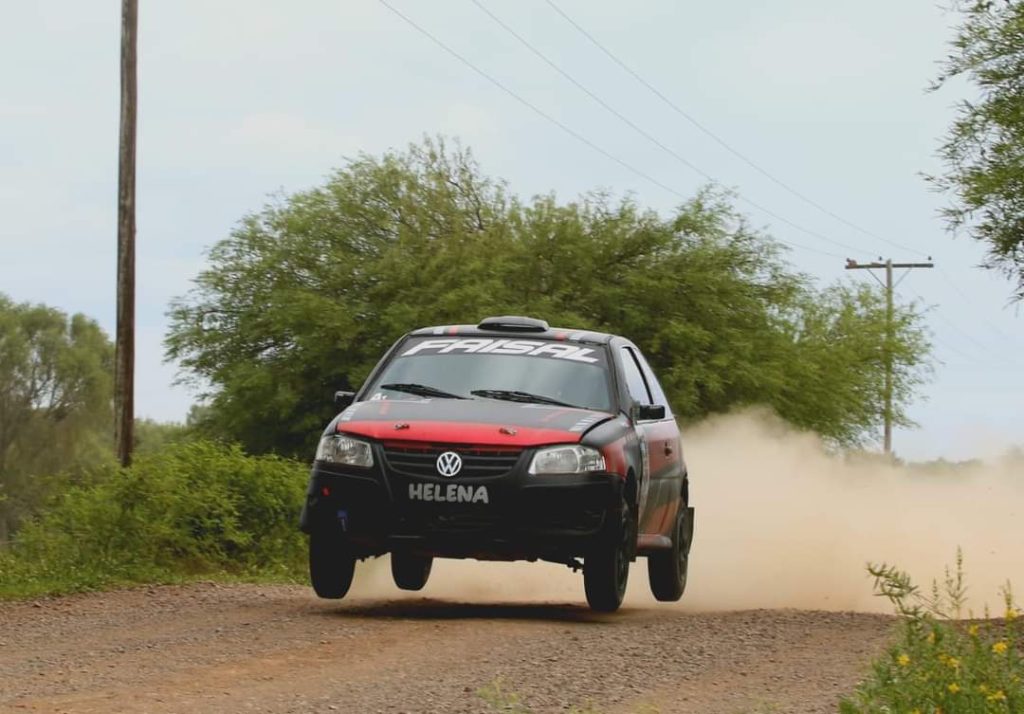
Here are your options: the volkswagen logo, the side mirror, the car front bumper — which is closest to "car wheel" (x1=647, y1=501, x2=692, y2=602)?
the side mirror

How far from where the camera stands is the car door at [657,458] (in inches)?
516

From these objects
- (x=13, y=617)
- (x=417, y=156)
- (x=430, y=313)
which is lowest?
(x=13, y=617)

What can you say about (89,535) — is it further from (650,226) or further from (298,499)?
(650,226)

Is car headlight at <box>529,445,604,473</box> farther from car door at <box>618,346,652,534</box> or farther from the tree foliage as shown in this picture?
the tree foliage

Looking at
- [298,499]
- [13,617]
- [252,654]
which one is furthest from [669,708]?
[298,499]

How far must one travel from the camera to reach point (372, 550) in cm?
1212

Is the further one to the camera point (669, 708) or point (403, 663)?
point (403, 663)

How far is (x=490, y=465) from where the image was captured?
1170cm

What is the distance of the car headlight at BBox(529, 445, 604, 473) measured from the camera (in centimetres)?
1171

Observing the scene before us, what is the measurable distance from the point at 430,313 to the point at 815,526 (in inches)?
706

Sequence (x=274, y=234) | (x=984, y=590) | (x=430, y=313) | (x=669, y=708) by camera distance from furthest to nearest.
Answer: (x=274, y=234) < (x=430, y=313) < (x=984, y=590) < (x=669, y=708)

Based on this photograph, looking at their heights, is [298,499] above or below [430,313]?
below

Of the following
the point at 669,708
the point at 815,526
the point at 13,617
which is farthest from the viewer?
the point at 815,526

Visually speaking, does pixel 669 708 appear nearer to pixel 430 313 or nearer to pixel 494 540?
pixel 494 540
